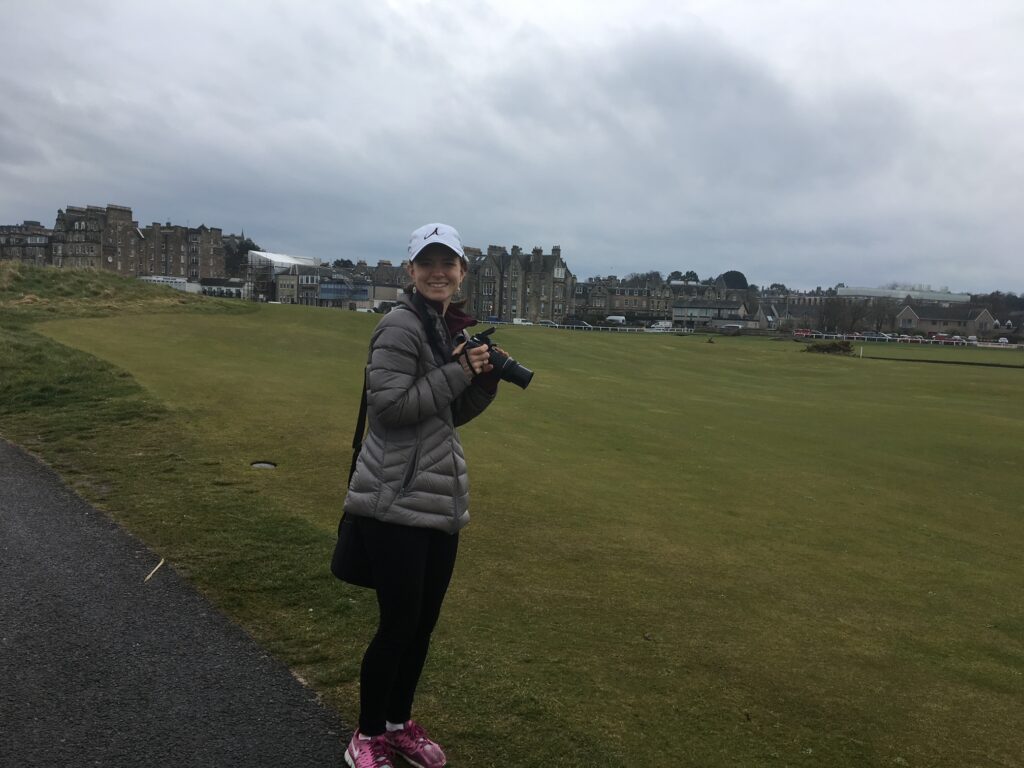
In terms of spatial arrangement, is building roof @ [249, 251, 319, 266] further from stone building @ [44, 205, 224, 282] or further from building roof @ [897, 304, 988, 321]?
building roof @ [897, 304, 988, 321]

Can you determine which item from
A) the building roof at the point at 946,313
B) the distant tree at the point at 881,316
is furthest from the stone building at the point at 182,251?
the building roof at the point at 946,313

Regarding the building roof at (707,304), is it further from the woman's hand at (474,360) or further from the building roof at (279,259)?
the woman's hand at (474,360)

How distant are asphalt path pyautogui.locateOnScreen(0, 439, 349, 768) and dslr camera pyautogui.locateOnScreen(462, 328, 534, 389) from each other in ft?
7.37

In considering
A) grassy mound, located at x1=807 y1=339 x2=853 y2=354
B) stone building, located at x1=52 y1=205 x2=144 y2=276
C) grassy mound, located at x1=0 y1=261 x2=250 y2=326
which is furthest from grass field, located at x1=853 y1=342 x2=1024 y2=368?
stone building, located at x1=52 y1=205 x2=144 y2=276

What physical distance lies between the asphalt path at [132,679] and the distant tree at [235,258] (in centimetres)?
15390

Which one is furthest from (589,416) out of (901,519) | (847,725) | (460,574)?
(847,725)

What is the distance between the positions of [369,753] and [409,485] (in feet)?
4.63

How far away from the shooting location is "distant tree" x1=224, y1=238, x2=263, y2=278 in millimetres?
152750

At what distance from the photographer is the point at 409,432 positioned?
13.3ft

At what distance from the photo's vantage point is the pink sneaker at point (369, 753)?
153 inches

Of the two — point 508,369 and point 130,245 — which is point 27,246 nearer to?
point 130,245

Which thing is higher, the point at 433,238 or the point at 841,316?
the point at 841,316

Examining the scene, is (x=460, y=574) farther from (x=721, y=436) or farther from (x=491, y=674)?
(x=721, y=436)

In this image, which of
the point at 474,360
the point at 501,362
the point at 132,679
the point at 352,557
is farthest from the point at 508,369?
the point at 132,679
